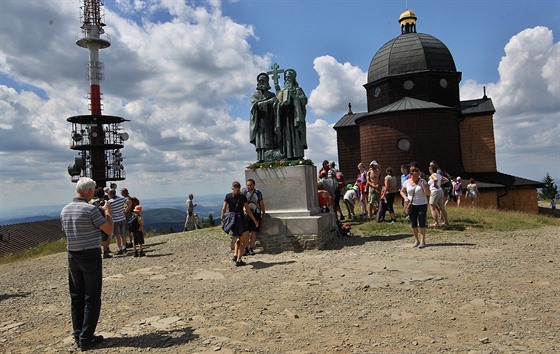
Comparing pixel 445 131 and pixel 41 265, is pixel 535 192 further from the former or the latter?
pixel 41 265

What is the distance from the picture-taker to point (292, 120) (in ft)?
39.2

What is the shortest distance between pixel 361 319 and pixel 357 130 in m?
28.6

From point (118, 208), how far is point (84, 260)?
6.86 meters

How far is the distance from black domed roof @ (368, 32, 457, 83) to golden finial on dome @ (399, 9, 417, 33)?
238cm

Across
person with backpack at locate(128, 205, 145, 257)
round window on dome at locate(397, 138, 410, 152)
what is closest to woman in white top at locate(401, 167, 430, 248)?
person with backpack at locate(128, 205, 145, 257)

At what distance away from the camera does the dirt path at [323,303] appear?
4840mm

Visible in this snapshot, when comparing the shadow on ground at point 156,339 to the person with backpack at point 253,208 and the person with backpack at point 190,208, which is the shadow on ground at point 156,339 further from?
the person with backpack at point 190,208

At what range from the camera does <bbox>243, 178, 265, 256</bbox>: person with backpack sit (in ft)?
33.7

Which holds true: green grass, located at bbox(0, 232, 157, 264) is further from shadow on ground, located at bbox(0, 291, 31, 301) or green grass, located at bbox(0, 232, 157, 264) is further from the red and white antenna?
the red and white antenna

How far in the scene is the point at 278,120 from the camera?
39.1 ft

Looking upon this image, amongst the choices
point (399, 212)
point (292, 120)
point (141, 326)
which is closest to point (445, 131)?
point (399, 212)

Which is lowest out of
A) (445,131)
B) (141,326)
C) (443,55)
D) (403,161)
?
(141,326)

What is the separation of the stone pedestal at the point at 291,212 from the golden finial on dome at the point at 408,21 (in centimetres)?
2715

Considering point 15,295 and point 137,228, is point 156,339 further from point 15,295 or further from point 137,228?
point 137,228
